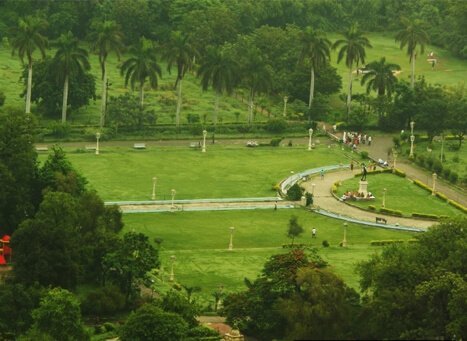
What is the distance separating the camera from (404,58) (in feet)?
544

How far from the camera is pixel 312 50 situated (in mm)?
139750

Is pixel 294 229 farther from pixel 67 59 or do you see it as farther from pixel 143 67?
pixel 67 59

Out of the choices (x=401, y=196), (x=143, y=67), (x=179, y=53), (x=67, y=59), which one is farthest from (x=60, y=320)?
(x=179, y=53)

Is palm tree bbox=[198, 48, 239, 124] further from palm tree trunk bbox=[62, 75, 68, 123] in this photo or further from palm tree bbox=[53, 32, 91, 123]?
palm tree trunk bbox=[62, 75, 68, 123]

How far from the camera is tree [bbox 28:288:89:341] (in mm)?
71812

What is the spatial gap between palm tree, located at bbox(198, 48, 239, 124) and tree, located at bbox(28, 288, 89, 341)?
202ft

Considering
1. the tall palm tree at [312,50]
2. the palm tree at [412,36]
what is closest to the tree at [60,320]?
the tall palm tree at [312,50]

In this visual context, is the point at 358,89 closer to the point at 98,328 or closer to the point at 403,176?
the point at 403,176

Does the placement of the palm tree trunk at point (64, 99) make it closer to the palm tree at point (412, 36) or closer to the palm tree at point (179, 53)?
the palm tree at point (179, 53)

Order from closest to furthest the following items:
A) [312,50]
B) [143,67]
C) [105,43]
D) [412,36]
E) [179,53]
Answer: [143,67]
[105,43]
[179,53]
[312,50]
[412,36]

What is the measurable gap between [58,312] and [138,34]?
8896 centimetres

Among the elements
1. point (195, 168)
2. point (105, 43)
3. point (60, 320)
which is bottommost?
point (60, 320)

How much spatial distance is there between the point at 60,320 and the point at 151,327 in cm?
435

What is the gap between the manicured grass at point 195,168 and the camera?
112 metres
